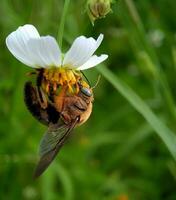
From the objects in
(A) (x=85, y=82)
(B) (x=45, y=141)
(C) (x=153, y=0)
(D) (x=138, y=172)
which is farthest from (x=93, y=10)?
(D) (x=138, y=172)

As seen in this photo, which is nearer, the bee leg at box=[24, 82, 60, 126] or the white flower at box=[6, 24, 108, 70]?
the white flower at box=[6, 24, 108, 70]

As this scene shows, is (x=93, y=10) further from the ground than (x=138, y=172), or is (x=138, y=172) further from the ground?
(x=93, y=10)

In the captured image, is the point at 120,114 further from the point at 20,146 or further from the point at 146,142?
the point at 20,146

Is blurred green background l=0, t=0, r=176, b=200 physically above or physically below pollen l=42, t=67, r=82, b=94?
below

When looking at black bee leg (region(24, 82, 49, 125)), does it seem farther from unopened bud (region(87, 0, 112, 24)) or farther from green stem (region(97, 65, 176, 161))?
green stem (region(97, 65, 176, 161))

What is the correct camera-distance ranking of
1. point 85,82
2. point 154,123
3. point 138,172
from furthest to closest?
A: 1. point 138,172
2. point 154,123
3. point 85,82

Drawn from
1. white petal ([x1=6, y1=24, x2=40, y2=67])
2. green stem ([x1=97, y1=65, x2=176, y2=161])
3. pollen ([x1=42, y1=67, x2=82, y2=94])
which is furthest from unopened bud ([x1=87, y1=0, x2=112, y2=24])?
green stem ([x1=97, y1=65, x2=176, y2=161])

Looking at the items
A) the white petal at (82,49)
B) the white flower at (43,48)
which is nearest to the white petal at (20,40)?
the white flower at (43,48)
